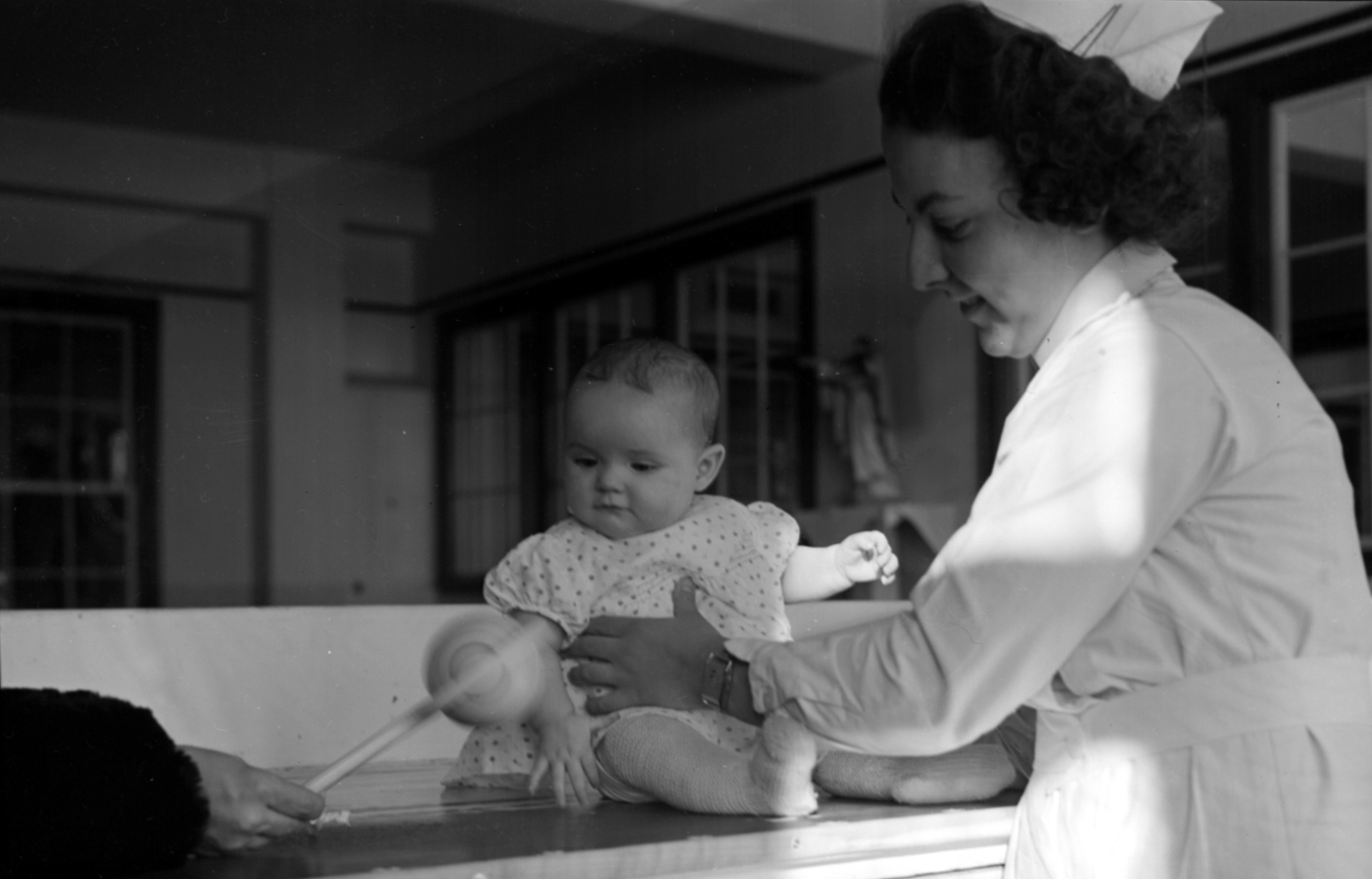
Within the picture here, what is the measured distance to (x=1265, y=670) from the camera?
816mm

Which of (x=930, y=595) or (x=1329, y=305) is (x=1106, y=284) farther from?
(x=1329, y=305)

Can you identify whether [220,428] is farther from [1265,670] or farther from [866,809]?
[1265,670]

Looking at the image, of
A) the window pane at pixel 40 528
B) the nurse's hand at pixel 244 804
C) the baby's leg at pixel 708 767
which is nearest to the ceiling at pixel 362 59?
the baby's leg at pixel 708 767

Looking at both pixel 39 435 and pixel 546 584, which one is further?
pixel 39 435

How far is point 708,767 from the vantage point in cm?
103

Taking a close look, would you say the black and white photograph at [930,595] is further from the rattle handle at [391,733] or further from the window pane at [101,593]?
the window pane at [101,593]

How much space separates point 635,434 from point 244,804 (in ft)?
1.63

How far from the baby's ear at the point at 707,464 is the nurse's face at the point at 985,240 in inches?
15.2

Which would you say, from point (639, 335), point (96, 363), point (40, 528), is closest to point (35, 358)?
point (96, 363)

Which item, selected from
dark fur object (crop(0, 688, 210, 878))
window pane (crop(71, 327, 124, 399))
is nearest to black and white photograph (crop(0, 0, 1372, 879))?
dark fur object (crop(0, 688, 210, 878))

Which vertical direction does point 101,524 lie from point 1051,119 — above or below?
below

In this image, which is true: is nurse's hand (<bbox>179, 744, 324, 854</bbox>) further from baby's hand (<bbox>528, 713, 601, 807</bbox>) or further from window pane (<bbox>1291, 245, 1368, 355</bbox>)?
window pane (<bbox>1291, 245, 1368, 355</bbox>)

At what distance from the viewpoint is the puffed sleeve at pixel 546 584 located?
1.18 metres

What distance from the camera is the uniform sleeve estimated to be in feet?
2.60
